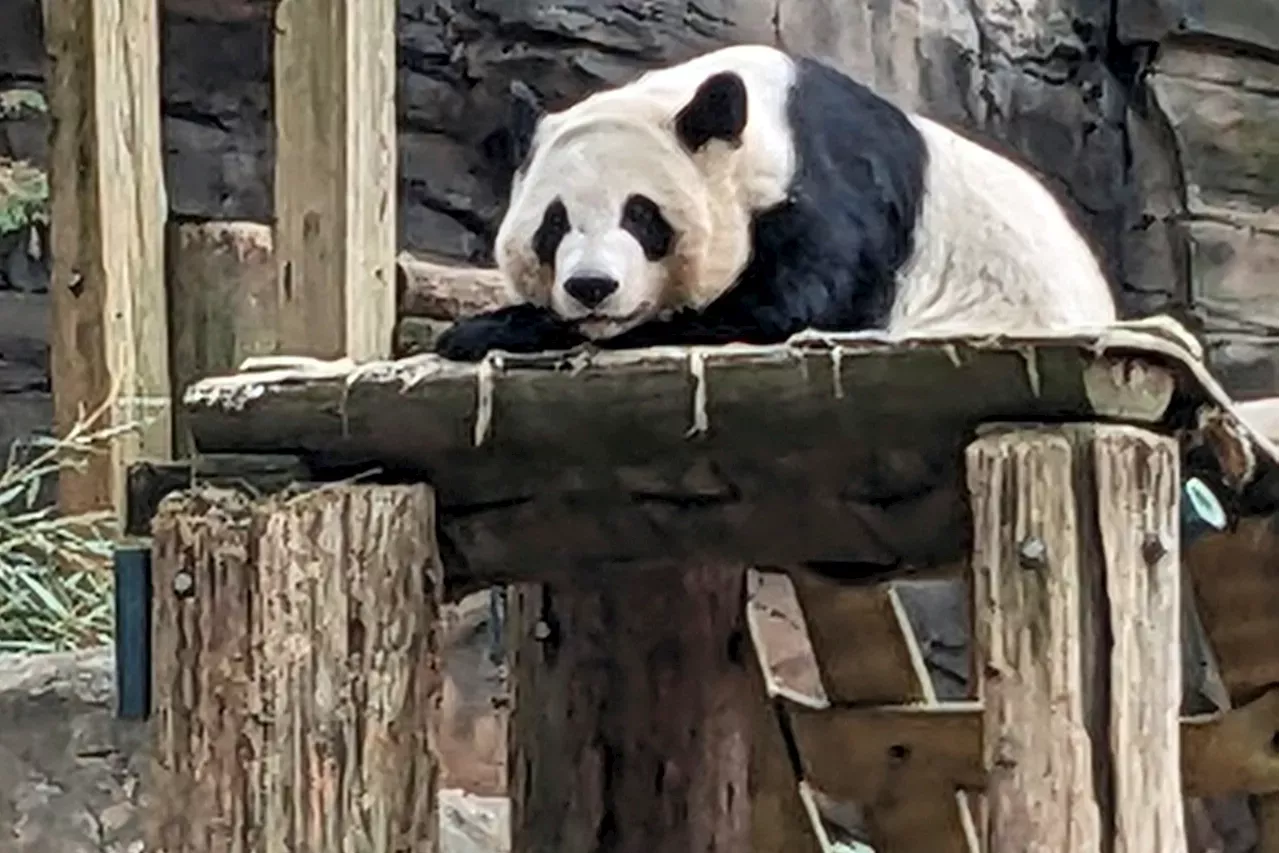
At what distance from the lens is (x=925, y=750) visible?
12.0 ft

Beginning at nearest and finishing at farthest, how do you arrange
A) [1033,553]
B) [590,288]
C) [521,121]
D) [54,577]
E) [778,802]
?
[1033,553], [590,288], [521,121], [778,802], [54,577]

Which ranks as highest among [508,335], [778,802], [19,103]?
[19,103]

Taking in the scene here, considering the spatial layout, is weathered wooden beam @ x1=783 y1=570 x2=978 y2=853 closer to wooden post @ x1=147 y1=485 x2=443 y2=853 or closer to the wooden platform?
the wooden platform

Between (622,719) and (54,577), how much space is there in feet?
5.10

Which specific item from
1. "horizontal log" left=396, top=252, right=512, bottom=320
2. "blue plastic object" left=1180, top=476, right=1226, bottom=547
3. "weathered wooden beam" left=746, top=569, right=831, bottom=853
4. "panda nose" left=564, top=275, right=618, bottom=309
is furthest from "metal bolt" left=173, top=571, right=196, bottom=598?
"horizontal log" left=396, top=252, right=512, bottom=320

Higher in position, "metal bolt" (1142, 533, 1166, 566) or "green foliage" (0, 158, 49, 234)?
"green foliage" (0, 158, 49, 234)

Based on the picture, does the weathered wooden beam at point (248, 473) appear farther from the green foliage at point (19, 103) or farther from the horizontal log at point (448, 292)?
the green foliage at point (19, 103)

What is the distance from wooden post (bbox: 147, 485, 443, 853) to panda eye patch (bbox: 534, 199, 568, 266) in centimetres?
47

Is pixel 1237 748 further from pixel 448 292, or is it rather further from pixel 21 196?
pixel 21 196

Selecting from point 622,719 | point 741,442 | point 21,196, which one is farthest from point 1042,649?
point 21,196

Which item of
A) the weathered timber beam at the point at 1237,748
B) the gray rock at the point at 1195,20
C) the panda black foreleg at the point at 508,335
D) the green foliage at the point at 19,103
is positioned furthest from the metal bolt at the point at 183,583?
the gray rock at the point at 1195,20

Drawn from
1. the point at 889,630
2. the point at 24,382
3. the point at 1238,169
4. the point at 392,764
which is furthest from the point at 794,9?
the point at 392,764

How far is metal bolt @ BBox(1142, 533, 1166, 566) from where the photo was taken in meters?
2.26

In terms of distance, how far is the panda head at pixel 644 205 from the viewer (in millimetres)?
2797
